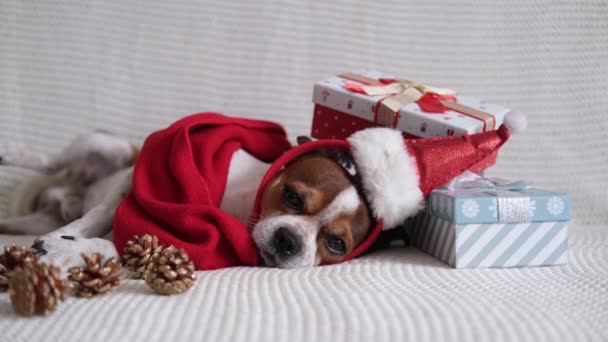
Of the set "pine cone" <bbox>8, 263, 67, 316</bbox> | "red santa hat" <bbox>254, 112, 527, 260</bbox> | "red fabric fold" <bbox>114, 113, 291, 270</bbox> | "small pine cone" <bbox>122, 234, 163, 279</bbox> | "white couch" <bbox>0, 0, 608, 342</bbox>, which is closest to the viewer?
"pine cone" <bbox>8, 263, 67, 316</bbox>

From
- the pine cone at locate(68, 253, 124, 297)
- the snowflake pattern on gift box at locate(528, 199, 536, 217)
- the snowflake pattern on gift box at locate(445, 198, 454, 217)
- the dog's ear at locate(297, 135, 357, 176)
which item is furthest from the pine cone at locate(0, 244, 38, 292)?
the snowflake pattern on gift box at locate(528, 199, 536, 217)

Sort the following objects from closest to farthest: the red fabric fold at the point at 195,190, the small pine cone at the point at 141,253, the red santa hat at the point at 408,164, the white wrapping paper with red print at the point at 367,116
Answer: the small pine cone at the point at 141,253 → the red fabric fold at the point at 195,190 → the red santa hat at the point at 408,164 → the white wrapping paper with red print at the point at 367,116

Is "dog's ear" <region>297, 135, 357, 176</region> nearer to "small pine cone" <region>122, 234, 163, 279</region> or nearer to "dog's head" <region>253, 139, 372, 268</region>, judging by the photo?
"dog's head" <region>253, 139, 372, 268</region>

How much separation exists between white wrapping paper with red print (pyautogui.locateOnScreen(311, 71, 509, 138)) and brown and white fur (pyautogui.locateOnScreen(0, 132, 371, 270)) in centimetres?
15

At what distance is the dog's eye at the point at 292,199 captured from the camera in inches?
67.8

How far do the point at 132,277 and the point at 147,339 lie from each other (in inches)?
16.5

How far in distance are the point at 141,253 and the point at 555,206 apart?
1115 mm

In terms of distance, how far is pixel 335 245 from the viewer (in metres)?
1.71

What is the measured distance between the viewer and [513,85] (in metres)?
2.51

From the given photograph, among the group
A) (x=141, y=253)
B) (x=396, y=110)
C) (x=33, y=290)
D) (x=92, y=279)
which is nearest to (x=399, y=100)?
(x=396, y=110)

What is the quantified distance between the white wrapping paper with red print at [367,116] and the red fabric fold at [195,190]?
0.20 m

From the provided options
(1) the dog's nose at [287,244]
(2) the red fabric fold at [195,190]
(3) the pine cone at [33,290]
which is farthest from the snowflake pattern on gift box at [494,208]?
(3) the pine cone at [33,290]

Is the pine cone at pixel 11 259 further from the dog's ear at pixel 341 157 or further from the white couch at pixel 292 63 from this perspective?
the white couch at pixel 292 63

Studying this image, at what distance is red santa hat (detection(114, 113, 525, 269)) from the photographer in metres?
1.55
